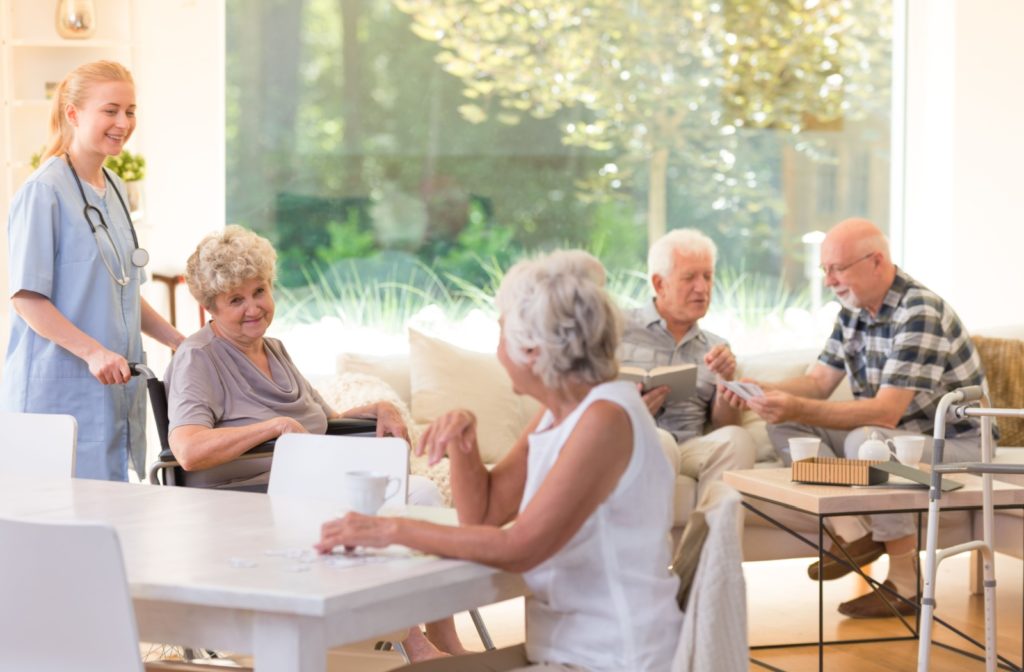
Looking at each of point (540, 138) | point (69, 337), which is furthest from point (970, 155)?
point (69, 337)

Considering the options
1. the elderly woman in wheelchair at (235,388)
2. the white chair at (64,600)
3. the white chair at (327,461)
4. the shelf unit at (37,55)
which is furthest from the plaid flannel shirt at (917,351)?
the shelf unit at (37,55)

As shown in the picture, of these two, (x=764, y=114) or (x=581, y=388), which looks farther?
(x=764, y=114)

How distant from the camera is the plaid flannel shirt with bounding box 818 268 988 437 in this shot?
409 centimetres

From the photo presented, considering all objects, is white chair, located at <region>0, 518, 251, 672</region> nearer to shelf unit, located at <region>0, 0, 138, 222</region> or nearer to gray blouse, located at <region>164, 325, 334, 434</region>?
gray blouse, located at <region>164, 325, 334, 434</region>

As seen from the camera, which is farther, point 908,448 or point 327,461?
point 908,448

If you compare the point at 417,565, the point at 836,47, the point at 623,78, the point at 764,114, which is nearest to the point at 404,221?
the point at 623,78

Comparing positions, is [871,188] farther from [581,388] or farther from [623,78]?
[581,388]

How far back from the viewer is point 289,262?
591 cm

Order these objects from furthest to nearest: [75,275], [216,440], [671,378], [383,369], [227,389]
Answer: [383,369] → [671,378] → [75,275] → [227,389] → [216,440]

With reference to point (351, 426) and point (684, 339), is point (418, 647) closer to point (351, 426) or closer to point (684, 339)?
point (351, 426)

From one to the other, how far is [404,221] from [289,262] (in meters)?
0.56

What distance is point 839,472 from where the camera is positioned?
127 inches

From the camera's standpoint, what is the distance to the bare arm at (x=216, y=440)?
117 inches

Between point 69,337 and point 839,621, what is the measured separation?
2.54 meters
